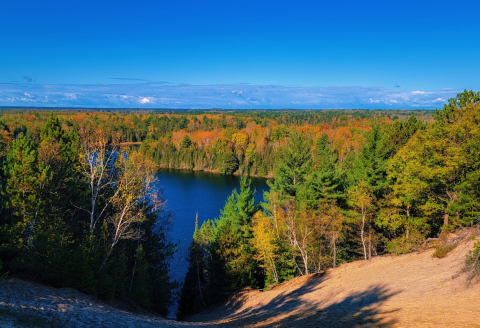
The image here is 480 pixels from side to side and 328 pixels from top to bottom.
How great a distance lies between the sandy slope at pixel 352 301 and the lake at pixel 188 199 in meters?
15.2

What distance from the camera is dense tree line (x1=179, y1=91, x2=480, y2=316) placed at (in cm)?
1833

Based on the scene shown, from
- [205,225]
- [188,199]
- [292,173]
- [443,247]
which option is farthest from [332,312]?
[188,199]

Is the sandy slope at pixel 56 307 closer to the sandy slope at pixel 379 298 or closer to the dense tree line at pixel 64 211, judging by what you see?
the dense tree line at pixel 64 211

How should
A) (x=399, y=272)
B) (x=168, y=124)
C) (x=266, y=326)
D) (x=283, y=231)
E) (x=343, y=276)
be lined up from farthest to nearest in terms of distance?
(x=168, y=124), (x=283, y=231), (x=343, y=276), (x=399, y=272), (x=266, y=326)

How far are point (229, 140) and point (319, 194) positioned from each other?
73.2 meters

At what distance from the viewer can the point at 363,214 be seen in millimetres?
21875

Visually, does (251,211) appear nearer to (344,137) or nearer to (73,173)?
(73,173)

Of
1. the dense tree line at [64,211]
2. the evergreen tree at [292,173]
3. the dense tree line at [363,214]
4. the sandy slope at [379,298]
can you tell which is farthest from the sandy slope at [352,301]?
the evergreen tree at [292,173]

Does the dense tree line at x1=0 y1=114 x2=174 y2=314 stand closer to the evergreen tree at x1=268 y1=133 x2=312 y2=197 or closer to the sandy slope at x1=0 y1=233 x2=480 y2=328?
the sandy slope at x1=0 y1=233 x2=480 y2=328

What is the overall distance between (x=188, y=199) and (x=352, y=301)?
46.1 m

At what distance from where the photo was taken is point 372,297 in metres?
12.6

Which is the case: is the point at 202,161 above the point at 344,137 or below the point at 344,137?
below

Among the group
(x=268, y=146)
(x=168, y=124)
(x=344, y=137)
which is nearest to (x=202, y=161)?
(x=268, y=146)

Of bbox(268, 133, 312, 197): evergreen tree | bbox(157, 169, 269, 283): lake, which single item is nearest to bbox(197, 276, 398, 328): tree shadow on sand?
bbox(157, 169, 269, 283): lake
